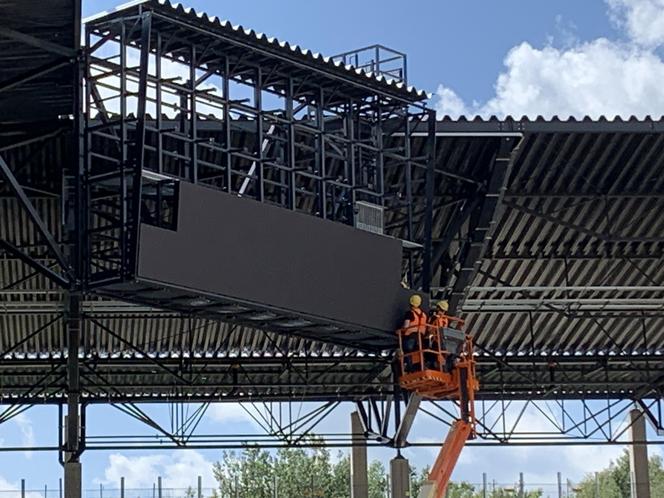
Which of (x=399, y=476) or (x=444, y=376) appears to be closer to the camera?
(x=444, y=376)

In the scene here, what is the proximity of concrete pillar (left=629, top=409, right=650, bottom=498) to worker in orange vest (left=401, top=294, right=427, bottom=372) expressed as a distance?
68.2ft

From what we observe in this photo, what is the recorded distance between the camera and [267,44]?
2238 cm

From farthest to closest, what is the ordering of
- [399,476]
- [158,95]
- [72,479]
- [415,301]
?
[399,476] → [72,479] → [415,301] → [158,95]

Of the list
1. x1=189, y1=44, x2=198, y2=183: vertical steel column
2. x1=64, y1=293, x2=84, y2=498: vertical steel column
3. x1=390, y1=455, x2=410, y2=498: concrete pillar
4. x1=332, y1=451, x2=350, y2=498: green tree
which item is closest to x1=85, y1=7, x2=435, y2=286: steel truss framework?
x1=189, y1=44, x2=198, y2=183: vertical steel column

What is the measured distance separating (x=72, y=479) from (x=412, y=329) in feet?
47.3

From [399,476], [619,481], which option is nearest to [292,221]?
[399,476]

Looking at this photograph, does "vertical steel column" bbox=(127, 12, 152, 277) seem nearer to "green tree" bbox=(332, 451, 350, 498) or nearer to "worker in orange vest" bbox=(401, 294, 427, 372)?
"worker in orange vest" bbox=(401, 294, 427, 372)

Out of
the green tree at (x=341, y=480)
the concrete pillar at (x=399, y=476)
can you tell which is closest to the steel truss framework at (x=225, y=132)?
the concrete pillar at (x=399, y=476)

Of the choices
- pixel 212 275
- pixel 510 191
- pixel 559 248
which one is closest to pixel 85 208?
pixel 212 275

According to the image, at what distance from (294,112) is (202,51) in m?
2.21

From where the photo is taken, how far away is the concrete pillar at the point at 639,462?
43.3 meters

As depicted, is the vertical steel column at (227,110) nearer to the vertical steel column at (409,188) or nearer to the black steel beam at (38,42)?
the black steel beam at (38,42)

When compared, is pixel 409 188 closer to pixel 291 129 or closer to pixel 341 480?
→ pixel 291 129

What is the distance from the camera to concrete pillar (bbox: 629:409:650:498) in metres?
43.3
